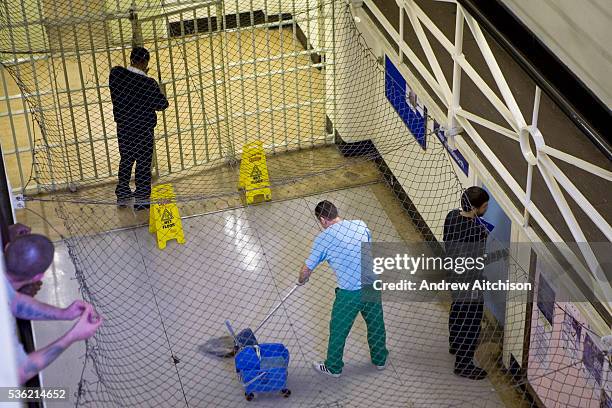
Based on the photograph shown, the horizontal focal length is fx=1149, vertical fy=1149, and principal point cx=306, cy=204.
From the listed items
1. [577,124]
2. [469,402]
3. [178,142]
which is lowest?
[469,402]

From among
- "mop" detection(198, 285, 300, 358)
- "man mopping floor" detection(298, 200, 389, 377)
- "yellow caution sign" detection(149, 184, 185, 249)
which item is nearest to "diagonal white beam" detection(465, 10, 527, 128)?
"man mopping floor" detection(298, 200, 389, 377)

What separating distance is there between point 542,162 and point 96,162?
4.79 meters

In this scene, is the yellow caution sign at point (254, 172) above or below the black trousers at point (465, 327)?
above

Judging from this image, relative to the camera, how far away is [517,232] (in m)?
7.52

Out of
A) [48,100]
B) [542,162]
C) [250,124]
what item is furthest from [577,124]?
[48,100]

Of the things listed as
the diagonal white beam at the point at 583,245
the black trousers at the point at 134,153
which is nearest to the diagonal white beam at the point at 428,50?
the diagonal white beam at the point at 583,245

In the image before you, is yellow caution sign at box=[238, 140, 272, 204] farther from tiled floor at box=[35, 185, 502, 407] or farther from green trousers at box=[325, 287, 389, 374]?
green trousers at box=[325, 287, 389, 374]

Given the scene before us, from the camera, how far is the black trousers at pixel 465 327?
7.82 m

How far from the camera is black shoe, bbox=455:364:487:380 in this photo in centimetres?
789

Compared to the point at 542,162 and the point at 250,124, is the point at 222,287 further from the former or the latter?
the point at 542,162

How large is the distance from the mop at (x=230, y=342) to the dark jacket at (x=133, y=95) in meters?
2.16

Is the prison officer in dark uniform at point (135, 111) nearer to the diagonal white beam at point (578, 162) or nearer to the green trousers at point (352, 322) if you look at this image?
the green trousers at point (352, 322)

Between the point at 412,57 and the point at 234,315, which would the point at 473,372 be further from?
the point at 412,57

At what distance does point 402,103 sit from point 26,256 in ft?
16.7
